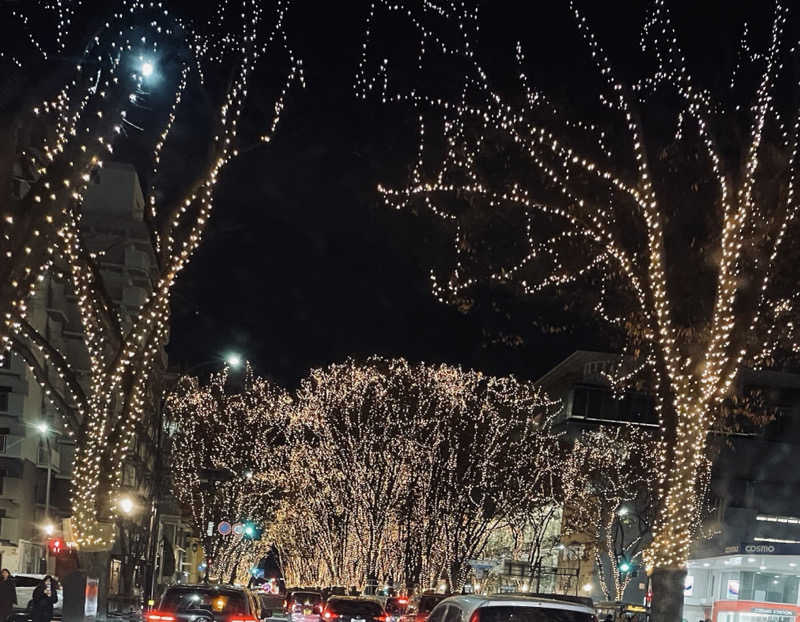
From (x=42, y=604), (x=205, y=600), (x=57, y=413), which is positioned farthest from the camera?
(x=57, y=413)

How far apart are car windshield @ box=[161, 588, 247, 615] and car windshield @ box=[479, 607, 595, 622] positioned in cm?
861

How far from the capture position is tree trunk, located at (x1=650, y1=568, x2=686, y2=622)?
58.0 feet

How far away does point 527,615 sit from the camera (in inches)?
428

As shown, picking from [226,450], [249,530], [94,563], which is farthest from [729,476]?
[94,563]

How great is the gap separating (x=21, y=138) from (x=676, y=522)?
1127cm

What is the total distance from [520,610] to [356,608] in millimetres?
18203

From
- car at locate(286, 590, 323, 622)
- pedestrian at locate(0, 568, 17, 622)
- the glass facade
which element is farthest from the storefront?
pedestrian at locate(0, 568, 17, 622)

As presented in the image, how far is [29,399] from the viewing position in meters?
54.8

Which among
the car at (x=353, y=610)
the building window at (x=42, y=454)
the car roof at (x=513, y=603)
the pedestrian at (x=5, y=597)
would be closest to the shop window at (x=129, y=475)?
the building window at (x=42, y=454)

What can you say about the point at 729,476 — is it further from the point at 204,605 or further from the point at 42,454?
the point at 204,605

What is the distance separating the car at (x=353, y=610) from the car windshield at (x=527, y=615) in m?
17.7

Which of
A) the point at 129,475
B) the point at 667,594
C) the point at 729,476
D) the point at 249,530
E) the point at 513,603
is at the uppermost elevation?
the point at 513,603

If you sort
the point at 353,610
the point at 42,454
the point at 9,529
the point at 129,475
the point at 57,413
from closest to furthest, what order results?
the point at 353,610
the point at 9,529
the point at 42,454
the point at 57,413
the point at 129,475

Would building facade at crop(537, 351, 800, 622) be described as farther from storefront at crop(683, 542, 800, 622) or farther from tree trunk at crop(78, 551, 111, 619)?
tree trunk at crop(78, 551, 111, 619)
